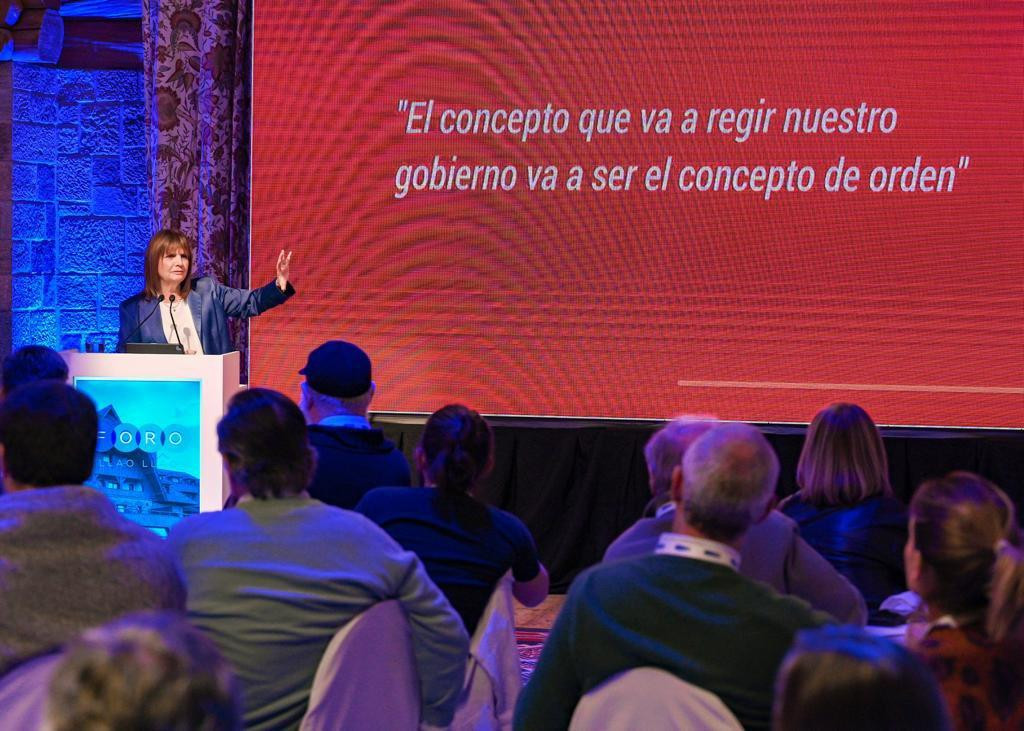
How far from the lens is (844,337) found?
5.23m

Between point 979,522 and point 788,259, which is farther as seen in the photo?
point 788,259

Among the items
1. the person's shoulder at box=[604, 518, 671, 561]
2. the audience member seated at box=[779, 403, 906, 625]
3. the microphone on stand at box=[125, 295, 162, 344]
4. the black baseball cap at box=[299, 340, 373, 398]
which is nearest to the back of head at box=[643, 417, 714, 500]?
the person's shoulder at box=[604, 518, 671, 561]

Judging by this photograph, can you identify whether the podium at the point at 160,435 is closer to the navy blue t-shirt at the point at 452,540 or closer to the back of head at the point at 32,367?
the back of head at the point at 32,367

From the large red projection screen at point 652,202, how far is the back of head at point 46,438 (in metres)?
3.47

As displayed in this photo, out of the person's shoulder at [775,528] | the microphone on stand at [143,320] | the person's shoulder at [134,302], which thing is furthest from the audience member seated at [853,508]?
the person's shoulder at [134,302]

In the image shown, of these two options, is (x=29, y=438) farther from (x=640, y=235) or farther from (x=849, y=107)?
(x=849, y=107)

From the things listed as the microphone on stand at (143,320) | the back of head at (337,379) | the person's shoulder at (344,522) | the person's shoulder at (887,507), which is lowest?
the person's shoulder at (887,507)

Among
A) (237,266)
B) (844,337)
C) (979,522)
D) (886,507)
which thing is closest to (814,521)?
(886,507)

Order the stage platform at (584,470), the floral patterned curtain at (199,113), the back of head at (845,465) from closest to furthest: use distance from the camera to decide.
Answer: the back of head at (845,465) → the stage platform at (584,470) → the floral patterned curtain at (199,113)

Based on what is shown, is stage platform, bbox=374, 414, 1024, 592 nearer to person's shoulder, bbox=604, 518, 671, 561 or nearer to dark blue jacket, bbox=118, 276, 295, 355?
dark blue jacket, bbox=118, 276, 295, 355

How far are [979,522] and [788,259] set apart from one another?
361cm

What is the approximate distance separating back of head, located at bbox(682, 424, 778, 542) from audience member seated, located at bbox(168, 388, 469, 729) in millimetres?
537

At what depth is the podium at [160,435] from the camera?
307 cm

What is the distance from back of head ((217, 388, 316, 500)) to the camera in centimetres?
215
